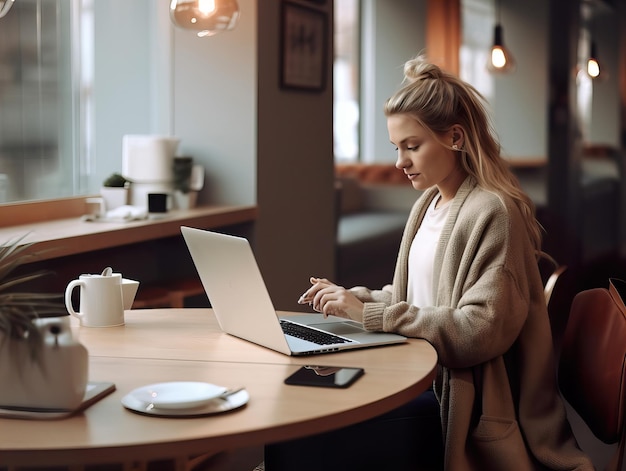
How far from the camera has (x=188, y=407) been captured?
1370 mm

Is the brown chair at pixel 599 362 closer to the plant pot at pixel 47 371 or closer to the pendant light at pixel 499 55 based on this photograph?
the plant pot at pixel 47 371

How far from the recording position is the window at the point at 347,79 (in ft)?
25.7

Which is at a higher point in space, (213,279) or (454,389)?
(213,279)

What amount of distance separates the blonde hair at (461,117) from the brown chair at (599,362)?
20cm

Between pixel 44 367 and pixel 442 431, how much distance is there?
93cm

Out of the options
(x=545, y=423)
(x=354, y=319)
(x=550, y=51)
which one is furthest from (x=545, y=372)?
(x=550, y=51)

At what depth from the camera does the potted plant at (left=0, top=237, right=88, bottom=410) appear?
133cm

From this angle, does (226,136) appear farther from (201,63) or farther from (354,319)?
(354,319)

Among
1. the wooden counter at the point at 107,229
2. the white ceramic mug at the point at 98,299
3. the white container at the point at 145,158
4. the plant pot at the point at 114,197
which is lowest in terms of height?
the white ceramic mug at the point at 98,299

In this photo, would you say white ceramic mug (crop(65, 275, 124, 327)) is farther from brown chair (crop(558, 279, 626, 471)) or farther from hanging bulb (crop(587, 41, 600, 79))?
hanging bulb (crop(587, 41, 600, 79))

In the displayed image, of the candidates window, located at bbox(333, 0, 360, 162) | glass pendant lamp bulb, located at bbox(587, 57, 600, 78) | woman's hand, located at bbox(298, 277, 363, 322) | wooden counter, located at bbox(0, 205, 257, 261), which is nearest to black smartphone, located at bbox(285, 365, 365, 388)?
woman's hand, located at bbox(298, 277, 363, 322)

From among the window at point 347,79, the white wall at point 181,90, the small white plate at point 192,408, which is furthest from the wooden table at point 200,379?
the window at point 347,79

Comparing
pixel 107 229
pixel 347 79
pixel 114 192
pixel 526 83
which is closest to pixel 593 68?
pixel 526 83

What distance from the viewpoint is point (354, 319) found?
1.91 meters
